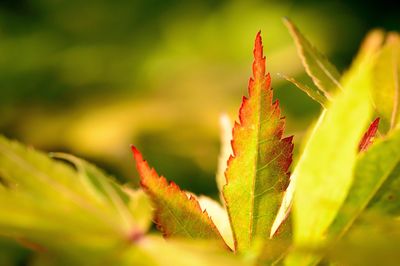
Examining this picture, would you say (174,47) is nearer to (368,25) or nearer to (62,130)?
(62,130)

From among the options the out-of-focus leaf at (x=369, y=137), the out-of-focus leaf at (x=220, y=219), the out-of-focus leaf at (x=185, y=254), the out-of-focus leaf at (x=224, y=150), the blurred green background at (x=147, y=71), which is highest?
the blurred green background at (x=147, y=71)

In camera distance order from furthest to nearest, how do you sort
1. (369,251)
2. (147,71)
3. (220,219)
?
(147,71), (220,219), (369,251)

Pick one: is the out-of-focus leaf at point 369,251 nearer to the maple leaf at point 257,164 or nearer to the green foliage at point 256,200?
the green foliage at point 256,200

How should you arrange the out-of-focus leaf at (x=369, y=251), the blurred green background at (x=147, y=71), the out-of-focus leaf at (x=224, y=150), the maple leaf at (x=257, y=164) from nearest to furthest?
1. the out-of-focus leaf at (x=369, y=251)
2. the maple leaf at (x=257, y=164)
3. the out-of-focus leaf at (x=224, y=150)
4. the blurred green background at (x=147, y=71)

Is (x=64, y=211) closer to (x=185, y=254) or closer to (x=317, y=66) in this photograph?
(x=185, y=254)

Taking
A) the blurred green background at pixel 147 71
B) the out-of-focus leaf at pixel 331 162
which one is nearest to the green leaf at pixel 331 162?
the out-of-focus leaf at pixel 331 162

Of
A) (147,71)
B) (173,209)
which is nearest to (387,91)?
(173,209)

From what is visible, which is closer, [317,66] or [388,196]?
A: [388,196]

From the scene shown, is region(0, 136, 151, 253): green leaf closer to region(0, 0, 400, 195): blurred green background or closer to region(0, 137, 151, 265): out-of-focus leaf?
region(0, 137, 151, 265): out-of-focus leaf
